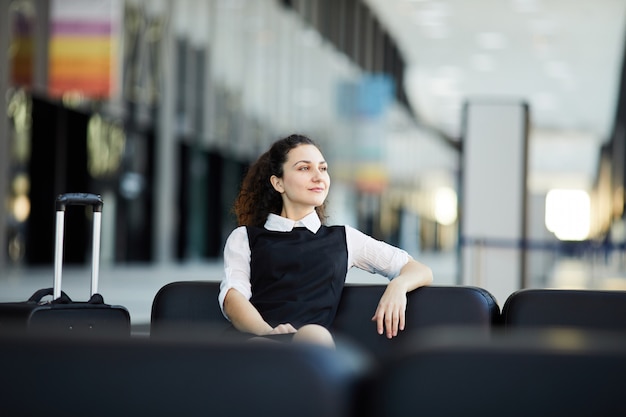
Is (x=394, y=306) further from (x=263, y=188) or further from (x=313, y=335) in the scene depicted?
(x=263, y=188)

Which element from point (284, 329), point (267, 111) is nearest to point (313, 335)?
point (284, 329)

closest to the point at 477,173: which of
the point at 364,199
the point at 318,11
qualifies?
the point at 318,11

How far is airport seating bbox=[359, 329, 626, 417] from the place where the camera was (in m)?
1.29

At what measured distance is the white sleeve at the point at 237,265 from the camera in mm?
3330

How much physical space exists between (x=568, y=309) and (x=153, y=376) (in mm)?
2086

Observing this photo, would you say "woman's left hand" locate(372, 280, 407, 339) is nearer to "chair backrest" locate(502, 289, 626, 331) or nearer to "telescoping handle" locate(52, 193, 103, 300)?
"chair backrest" locate(502, 289, 626, 331)

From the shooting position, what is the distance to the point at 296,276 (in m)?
3.36

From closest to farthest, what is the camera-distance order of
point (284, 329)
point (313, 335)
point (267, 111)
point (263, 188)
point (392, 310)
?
point (313, 335), point (284, 329), point (392, 310), point (263, 188), point (267, 111)

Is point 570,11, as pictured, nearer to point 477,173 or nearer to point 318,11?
point 318,11

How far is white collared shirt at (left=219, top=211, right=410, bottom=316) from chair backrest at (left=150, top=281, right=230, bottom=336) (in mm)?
107

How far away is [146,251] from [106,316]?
57.1ft

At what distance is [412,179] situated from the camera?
1561 inches

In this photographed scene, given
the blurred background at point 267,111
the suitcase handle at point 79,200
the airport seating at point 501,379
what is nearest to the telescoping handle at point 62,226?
the suitcase handle at point 79,200

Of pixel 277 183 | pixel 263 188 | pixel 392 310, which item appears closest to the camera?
pixel 392 310
